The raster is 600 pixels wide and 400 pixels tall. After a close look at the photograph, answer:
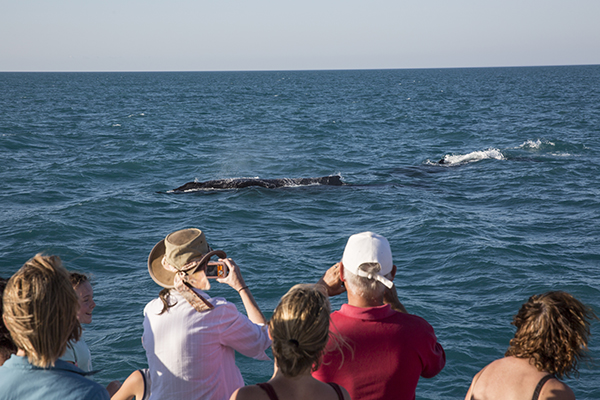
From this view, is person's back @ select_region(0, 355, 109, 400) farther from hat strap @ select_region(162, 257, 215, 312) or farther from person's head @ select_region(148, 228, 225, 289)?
person's head @ select_region(148, 228, 225, 289)

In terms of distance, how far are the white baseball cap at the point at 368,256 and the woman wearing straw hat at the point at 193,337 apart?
689mm

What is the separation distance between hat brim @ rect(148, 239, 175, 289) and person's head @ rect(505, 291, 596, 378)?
2.22 m

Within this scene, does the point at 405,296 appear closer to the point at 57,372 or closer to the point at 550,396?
the point at 550,396

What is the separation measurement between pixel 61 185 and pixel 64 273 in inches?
723

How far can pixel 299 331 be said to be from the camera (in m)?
2.65

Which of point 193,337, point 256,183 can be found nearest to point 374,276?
point 193,337

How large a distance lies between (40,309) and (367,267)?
1.78 m

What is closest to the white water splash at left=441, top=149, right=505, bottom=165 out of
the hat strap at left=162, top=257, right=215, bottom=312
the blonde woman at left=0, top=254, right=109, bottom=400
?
the hat strap at left=162, top=257, right=215, bottom=312

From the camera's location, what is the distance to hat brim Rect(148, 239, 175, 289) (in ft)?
11.8

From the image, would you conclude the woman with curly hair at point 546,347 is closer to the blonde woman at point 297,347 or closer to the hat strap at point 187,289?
the blonde woman at point 297,347

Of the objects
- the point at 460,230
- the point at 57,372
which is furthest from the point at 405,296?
the point at 57,372

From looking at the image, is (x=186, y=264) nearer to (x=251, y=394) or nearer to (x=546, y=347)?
(x=251, y=394)

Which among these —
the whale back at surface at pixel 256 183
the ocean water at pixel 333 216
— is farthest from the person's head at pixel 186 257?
the whale back at surface at pixel 256 183

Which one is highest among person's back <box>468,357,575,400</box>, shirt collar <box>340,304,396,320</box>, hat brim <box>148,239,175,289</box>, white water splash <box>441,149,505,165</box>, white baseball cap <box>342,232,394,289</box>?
white baseball cap <box>342,232,394,289</box>
